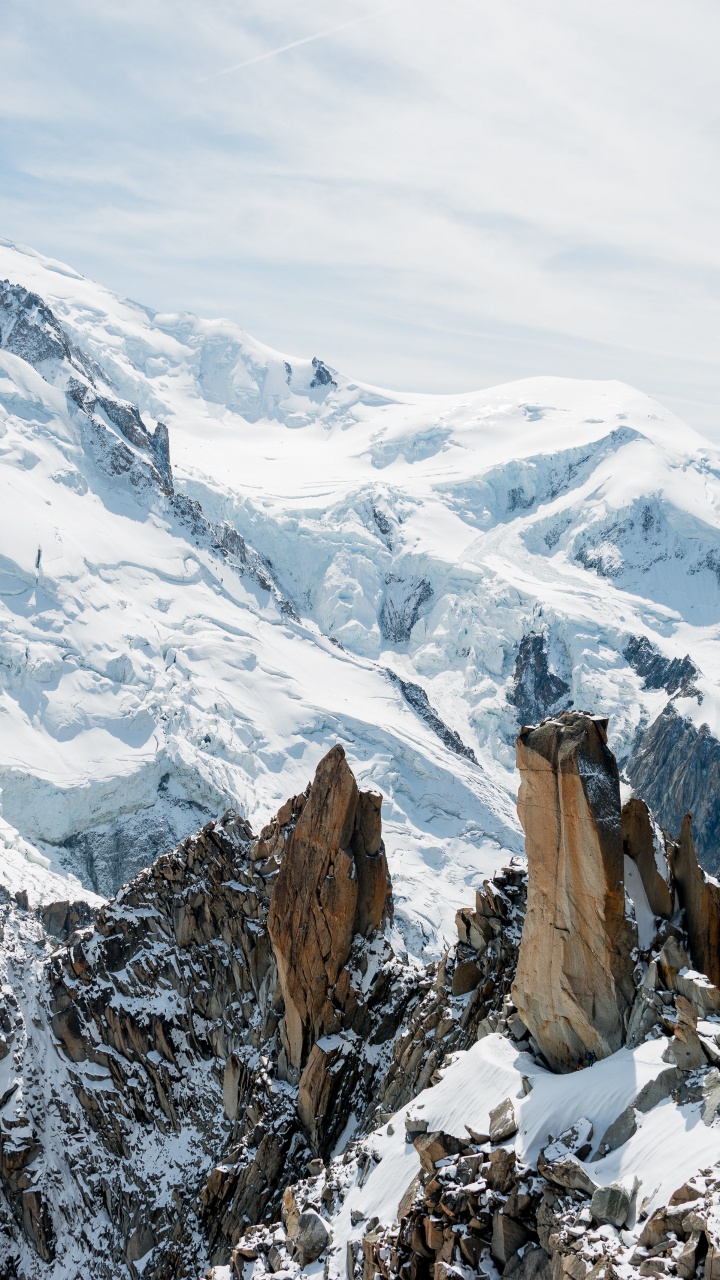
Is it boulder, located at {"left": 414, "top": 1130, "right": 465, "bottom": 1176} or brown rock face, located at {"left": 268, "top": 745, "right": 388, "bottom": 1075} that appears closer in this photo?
boulder, located at {"left": 414, "top": 1130, "right": 465, "bottom": 1176}

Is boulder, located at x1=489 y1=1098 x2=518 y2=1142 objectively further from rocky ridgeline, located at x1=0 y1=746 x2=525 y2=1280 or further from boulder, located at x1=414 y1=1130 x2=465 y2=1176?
rocky ridgeline, located at x1=0 y1=746 x2=525 y2=1280

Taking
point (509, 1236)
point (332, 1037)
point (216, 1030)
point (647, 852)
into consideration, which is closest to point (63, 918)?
point (216, 1030)

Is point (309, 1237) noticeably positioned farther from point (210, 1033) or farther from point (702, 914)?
point (210, 1033)

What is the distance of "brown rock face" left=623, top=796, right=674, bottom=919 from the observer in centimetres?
3831

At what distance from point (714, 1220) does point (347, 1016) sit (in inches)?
1568

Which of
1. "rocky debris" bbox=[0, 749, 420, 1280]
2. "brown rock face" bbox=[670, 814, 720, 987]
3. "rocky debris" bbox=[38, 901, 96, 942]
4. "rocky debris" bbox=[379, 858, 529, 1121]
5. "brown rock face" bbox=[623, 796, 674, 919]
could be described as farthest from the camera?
"rocky debris" bbox=[38, 901, 96, 942]

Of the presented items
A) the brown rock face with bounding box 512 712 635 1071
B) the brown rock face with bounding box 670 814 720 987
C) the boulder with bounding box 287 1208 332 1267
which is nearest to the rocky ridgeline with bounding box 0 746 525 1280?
the brown rock face with bounding box 512 712 635 1071

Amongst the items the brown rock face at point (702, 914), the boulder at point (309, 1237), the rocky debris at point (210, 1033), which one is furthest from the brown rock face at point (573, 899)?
the rocky debris at point (210, 1033)

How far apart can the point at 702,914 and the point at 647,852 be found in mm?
2754

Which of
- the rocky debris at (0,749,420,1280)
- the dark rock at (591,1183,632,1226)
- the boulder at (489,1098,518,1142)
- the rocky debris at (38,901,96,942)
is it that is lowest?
the rocky debris at (38,901,96,942)

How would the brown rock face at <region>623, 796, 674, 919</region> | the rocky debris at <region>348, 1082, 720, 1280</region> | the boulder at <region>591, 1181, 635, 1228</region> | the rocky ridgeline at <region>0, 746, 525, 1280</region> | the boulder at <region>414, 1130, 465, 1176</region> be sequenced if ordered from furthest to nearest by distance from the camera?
the rocky ridgeline at <region>0, 746, 525, 1280</region> → the brown rock face at <region>623, 796, 674, 919</region> → the boulder at <region>414, 1130, 465, 1176</region> → the boulder at <region>591, 1181, 635, 1228</region> → the rocky debris at <region>348, 1082, 720, 1280</region>

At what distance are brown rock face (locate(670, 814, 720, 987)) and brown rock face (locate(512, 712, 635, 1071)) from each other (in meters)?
2.65

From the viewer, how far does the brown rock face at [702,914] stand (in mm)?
37125

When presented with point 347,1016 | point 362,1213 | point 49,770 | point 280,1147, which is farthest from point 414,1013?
point 49,770
